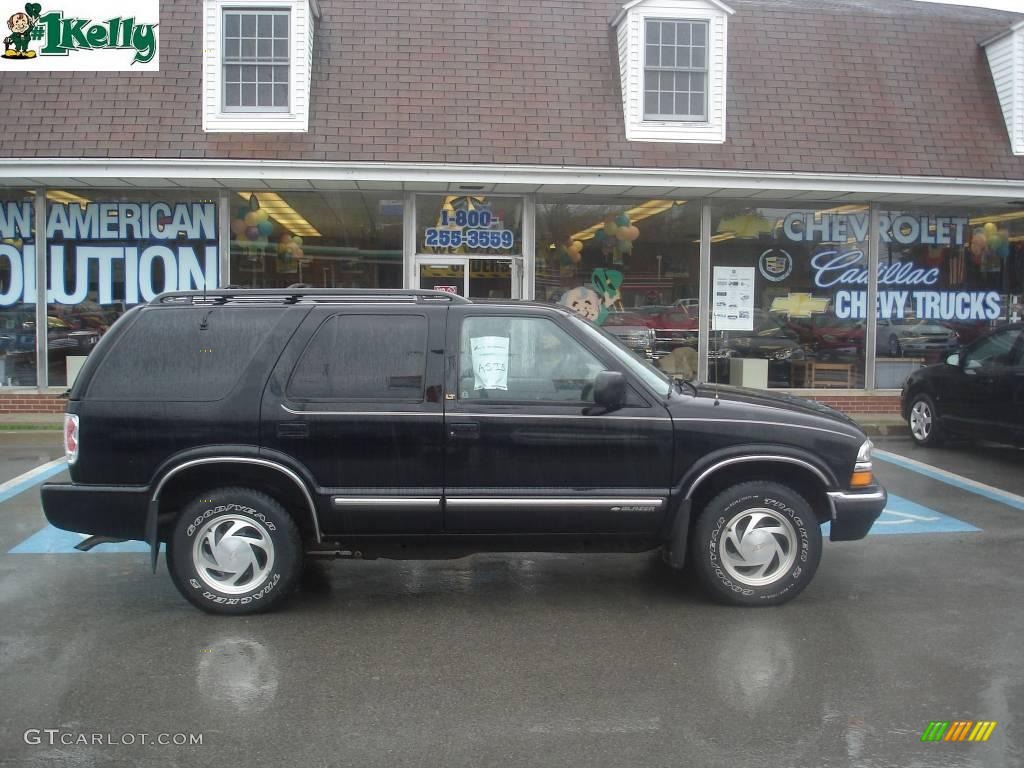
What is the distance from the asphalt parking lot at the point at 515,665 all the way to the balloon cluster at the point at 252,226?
26.4ft

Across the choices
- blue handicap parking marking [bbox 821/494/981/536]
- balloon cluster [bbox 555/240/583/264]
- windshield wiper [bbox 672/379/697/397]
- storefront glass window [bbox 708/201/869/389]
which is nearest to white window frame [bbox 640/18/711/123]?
storefront glass window [bbox 708/201/869/389]

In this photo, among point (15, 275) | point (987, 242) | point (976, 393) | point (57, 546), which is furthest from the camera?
point (987, 242)

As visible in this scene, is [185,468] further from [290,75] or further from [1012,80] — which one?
[1012,80]

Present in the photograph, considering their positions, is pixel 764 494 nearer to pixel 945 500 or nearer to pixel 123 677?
pixel 123 677

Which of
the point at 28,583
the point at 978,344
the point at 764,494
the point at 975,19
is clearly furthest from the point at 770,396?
the point at 975,19

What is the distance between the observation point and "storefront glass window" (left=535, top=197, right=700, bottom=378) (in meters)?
14.8

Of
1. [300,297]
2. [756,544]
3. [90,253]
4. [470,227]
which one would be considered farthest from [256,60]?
[756,544]

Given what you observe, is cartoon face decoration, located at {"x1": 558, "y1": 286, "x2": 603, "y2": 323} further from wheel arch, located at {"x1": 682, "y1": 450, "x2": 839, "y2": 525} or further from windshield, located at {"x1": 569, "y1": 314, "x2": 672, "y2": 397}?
wheel arch, located at {"x1": 682, "y1": 450, "x2": 839, "y2": 525}

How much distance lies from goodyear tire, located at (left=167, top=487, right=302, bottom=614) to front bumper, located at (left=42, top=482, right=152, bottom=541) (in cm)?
23

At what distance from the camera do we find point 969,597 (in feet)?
19.9

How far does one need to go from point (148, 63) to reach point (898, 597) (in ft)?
40.9

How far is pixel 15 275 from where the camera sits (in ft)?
46.4

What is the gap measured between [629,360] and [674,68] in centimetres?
972

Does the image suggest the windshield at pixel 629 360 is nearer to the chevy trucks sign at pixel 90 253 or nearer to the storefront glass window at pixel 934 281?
the chevy trucks sign at pixel 90 253
